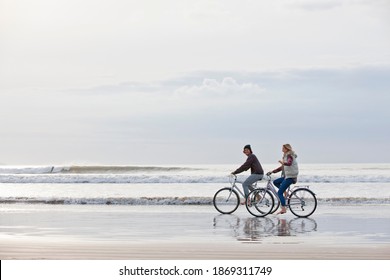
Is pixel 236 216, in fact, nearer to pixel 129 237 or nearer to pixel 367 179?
pixel 129 237

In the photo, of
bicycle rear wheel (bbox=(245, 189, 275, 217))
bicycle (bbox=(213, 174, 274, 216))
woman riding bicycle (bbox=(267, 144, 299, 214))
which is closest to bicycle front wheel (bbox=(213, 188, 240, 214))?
bicycle (bbox=(213, 174, 274, 216))

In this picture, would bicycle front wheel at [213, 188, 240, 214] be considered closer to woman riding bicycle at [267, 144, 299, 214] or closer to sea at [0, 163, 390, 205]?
woman riding bicycle at [267, 144, 299, 214]

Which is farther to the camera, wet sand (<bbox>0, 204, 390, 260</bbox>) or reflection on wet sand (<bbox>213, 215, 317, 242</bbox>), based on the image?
reflection on wet sand (<bbox>213, 215, 317, 242</bbox>)

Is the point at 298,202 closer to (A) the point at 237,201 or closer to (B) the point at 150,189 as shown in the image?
(A) the point at 237,201

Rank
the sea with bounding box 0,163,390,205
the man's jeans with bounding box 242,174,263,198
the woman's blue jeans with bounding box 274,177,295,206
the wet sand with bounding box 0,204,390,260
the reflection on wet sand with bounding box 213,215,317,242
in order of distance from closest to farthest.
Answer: the wet sand with bounding box 0,204,390,260
the reflection on wet sand with bounding box 213,215,317,242
the woman's blue jeans with bounding box 274,177,295,206
the man's jeans with bounding box 242,174,263,198
the sea with bounding box 0,163,390,205

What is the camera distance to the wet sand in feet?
28.4

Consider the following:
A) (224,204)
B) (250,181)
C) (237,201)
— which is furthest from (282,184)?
(224,204)

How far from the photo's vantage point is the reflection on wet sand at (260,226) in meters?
11.0

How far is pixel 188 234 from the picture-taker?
431 inches

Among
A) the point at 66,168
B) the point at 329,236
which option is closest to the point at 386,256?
the point at 329,236

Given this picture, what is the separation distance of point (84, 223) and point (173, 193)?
29.7 feet

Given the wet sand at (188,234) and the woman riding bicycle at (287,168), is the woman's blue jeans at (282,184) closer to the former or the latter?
the woman riding bicycle at (287,168)

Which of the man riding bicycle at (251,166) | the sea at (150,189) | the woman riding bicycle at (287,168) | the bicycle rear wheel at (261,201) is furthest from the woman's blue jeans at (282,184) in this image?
the sea at (150,189)

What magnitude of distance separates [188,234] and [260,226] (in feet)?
6.18
